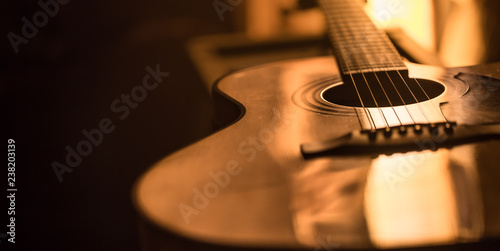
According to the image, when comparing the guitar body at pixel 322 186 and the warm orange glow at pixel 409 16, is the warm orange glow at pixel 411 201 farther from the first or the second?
the warm orange glow at pixel 409 16

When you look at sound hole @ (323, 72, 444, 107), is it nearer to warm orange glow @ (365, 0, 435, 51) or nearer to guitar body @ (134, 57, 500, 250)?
guitar body @ (134, 57, 500, 250)

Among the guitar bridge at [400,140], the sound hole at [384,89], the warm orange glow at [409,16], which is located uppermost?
the guitar bridge at [400,140]

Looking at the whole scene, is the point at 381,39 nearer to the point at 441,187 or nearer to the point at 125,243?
the point at 441,187

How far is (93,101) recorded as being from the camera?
1.69 metres

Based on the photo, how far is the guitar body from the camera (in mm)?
381

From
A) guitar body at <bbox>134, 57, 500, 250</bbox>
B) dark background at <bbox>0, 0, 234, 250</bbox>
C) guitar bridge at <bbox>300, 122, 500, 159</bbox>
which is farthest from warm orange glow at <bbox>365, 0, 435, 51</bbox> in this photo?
guitar bridge at <bbox>300, 122, 500, 159</bbox>

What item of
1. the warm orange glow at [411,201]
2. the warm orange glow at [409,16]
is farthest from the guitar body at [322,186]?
the warm orange glow at [409,16]

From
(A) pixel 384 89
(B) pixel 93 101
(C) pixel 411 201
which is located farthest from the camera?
(B) pixel 93 101

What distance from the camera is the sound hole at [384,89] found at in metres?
0.77

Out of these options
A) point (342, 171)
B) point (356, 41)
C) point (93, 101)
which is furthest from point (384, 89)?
point (93, 101)

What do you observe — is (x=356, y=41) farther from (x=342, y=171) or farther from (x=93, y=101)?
(x=93, y=101)

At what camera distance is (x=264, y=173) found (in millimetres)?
505

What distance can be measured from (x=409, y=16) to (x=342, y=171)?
3.68ft

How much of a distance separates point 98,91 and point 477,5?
1223 mm
